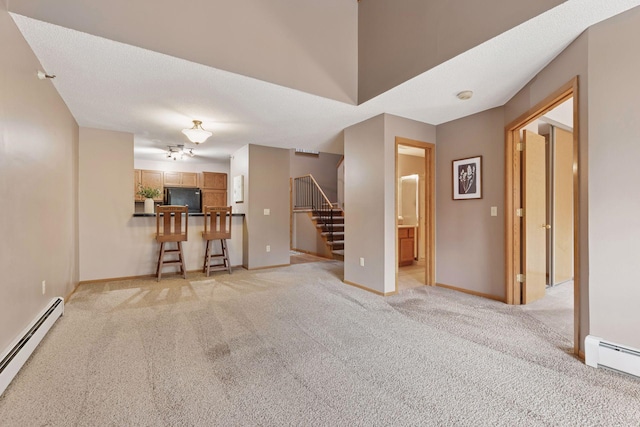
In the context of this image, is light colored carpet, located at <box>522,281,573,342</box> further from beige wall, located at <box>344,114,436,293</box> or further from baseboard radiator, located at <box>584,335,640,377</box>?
beige wall, located at <box>344,114,436,293</box>

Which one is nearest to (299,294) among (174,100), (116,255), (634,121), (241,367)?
(241,367)

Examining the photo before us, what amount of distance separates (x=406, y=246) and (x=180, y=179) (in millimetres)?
5651

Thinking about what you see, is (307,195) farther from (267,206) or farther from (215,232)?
(215,232)

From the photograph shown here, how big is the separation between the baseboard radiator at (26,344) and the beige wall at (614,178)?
3.83 meters

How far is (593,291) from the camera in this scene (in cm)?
195

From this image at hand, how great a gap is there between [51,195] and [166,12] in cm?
207

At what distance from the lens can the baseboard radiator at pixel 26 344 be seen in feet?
5.54

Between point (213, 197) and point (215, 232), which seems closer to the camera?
point (215, 232)

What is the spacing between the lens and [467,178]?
3764 millimetres

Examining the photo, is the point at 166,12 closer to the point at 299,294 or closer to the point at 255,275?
the point at 299,294

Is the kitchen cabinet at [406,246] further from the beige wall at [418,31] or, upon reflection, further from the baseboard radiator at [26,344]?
the baseboard radiator at [26,344]

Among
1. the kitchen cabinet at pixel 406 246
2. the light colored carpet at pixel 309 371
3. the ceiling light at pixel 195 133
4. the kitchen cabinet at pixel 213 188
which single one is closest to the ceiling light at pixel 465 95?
the light colored carpet at pixel 309 371

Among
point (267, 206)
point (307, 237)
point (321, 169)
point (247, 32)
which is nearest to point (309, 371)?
point (247, 32)

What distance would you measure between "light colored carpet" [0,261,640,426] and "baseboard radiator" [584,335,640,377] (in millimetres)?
61
